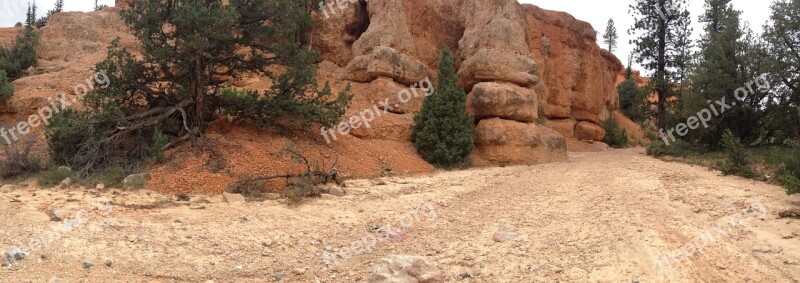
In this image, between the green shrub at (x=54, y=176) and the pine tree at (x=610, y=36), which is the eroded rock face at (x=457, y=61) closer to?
the green shrub at (x=54, y=176)

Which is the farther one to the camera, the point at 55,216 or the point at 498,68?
the point at 498,68

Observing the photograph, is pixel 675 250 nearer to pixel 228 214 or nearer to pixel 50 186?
pixel 228 214

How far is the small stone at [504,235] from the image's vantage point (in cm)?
688

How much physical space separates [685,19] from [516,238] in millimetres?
20907

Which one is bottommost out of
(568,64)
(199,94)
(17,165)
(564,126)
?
(17,165)

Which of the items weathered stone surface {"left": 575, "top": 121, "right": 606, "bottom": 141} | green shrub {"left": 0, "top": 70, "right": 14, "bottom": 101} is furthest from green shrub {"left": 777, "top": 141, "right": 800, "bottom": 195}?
green shrub {"left": 0, "top": 70, "right": 14, "bottom": 101}

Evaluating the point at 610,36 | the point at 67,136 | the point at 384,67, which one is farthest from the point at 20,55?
the point at 610,36

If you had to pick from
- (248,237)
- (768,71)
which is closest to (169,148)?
(248,237)

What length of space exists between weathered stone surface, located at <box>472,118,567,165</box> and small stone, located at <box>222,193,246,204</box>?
30.6ft

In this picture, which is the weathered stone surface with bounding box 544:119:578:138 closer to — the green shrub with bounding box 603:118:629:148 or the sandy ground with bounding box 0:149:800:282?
the green shrub with bounding box 603:118:629:148

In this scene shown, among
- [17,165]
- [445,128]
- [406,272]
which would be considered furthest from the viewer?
[445,128]

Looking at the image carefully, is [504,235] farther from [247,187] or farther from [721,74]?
[721,74]

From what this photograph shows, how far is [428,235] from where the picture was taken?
7457 mm

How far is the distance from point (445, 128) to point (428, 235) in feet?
27.3
